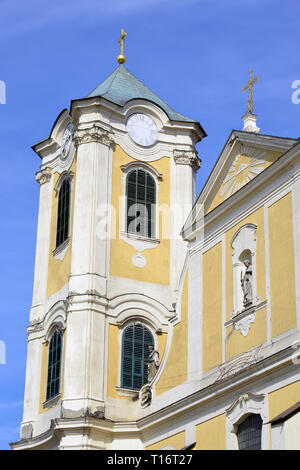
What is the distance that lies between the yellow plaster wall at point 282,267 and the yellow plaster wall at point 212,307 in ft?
7.48

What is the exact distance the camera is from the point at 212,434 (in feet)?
72.1

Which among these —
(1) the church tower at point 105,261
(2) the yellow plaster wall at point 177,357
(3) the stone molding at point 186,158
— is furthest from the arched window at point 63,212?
(2) the yellow plaster wall at point 177,357

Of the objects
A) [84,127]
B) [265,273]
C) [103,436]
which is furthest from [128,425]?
[84,127]

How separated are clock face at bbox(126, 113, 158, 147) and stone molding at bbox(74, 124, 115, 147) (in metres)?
1.00

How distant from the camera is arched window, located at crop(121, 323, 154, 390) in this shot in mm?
27000

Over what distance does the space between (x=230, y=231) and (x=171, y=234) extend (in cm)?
603

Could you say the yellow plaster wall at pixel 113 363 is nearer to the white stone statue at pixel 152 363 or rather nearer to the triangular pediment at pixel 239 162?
the white stone statue at pixel 152 363

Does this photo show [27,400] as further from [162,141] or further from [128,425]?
[162,141]

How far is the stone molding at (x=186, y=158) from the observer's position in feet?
100

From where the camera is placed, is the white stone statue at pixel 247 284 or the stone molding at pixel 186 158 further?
A: the stone molding at pixel 186 158

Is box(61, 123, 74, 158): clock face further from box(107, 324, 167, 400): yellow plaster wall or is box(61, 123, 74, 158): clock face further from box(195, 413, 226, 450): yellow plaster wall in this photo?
box(195, 413, 226, 450): yellow plaster wall

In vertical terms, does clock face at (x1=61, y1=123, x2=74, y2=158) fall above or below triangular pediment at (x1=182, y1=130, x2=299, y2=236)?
above

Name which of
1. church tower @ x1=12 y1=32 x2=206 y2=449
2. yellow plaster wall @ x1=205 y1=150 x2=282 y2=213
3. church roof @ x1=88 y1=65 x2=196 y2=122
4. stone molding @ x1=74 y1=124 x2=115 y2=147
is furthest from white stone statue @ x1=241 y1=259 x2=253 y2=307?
church roof @ x1=88 y1=65 x2=196 y2=122

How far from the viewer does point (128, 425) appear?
25375mm
